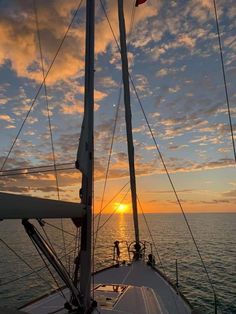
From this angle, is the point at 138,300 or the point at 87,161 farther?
the point at 138,300

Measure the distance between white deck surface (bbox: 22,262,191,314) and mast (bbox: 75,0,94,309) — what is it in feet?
3.74

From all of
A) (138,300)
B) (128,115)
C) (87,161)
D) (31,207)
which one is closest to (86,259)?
(87,161)

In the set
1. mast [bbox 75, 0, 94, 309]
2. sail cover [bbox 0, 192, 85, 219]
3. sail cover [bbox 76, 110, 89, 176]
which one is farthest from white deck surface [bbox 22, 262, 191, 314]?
sail cover [bbox 76, 110, 89, 176]

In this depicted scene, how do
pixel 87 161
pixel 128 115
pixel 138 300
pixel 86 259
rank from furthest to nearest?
pixel 128 115 → pixel 138 300 → pixel 87 161 → pixel 86 259

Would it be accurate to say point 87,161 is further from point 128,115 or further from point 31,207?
point 128,115

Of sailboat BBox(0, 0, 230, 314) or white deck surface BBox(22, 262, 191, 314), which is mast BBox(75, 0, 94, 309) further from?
white deck surface BBox(22, 262, 191, 314)

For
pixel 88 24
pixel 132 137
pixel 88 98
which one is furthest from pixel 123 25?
pixel 88 98

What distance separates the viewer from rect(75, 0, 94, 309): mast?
7398mm

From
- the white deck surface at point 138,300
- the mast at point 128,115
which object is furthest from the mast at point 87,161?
the mast at point 128,115

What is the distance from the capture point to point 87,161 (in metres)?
7.89

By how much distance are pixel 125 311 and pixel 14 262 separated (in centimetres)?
4516

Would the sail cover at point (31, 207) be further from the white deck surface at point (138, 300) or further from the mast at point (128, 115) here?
the mast at point (128, 115)

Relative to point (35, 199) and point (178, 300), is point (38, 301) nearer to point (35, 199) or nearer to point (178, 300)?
point (178, 300)

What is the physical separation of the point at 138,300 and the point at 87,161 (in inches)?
224
